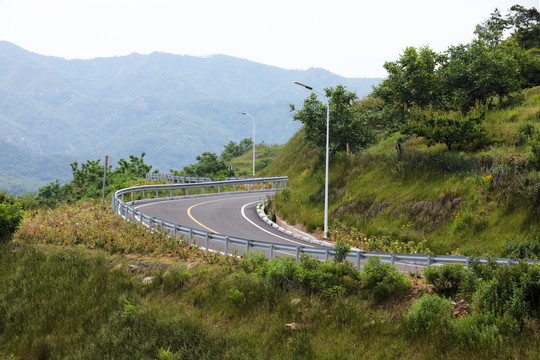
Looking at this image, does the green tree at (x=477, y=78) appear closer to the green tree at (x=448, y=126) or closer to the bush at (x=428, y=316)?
the green tree at (x=448, y=126)

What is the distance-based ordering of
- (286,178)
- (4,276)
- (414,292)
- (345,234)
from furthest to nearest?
(286,178) < (345,234) < (4,276) < (414,292)

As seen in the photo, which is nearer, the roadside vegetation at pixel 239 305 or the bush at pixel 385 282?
the roadside vegetation at pixel 239 305

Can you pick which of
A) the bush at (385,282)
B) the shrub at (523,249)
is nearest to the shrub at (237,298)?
the bush at (385,282)

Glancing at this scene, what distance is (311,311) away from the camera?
13.0 meters

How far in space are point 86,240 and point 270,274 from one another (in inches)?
395

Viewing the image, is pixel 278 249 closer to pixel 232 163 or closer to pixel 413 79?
pixel 413 79

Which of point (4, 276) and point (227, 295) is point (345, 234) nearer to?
point (227, 295)

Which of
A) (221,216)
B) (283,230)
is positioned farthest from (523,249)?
(221,216)

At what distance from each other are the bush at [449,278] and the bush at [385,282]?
700mm

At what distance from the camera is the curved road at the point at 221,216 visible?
23.2m

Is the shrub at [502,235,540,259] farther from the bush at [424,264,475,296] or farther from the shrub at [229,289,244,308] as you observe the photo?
the shrub at [229,289,244,308]

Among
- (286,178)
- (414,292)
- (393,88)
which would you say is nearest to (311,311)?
(414,292)

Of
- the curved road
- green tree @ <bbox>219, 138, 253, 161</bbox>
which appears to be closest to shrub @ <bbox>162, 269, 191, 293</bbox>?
the curved road

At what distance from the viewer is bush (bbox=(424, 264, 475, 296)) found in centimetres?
1159
